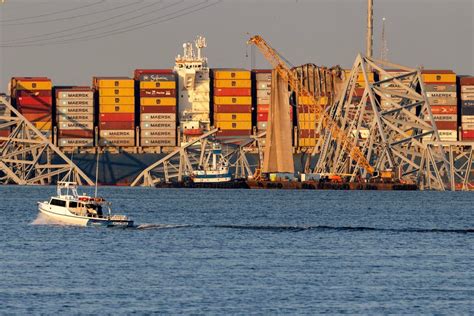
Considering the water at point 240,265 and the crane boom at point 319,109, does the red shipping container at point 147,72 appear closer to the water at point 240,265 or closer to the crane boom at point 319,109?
the crane boom at point 319,109

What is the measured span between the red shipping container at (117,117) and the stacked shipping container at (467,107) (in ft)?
147

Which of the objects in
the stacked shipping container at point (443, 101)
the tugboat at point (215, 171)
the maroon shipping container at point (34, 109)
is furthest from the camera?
the stacked shipping container at point (443, 101)

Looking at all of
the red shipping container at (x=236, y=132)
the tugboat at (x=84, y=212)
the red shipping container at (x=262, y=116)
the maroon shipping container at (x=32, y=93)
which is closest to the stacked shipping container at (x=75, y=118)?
the maroon shipping container at (x=32, y=93)

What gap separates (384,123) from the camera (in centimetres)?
16812

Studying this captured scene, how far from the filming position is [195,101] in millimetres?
199375

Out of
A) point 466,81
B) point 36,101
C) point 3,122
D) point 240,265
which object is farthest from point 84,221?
point 466,81

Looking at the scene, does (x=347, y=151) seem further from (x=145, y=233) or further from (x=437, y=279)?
(x=437, y=279)

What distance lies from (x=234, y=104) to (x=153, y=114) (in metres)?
11.4

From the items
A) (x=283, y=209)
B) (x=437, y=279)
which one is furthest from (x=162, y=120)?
(x=437, y=279)

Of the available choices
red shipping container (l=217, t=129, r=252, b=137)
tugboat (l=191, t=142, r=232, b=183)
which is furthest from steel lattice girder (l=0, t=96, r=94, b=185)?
red shipping container (l=217, t=129, r=252, b=137)

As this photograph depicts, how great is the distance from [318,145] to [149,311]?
431ft

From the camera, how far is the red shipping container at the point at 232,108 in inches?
7638

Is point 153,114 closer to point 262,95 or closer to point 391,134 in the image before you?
point 262,95

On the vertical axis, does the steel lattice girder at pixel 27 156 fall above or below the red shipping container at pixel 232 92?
below
